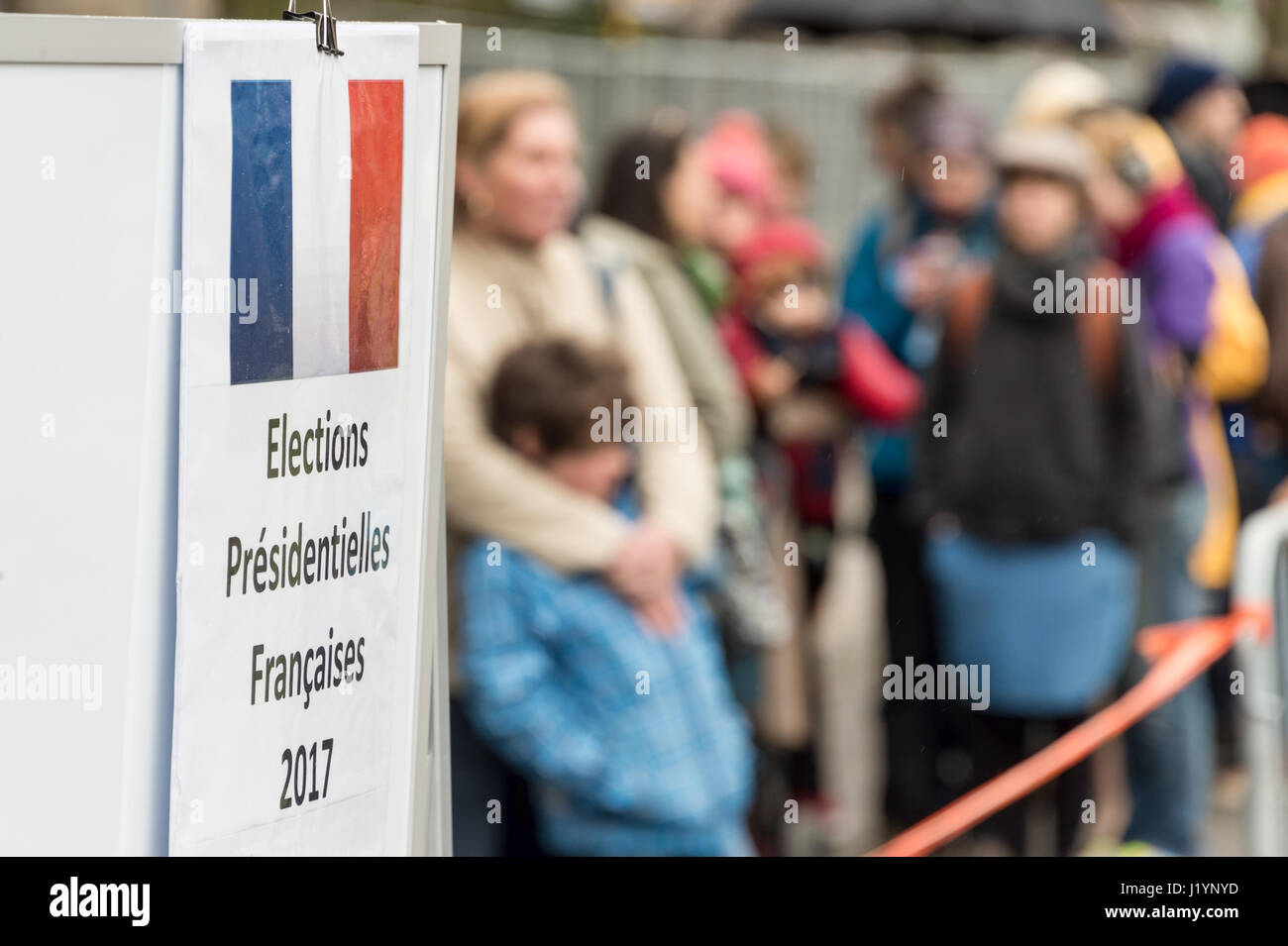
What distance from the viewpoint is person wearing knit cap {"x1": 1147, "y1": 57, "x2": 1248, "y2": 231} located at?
6.20m

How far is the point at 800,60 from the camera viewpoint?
7621 mm

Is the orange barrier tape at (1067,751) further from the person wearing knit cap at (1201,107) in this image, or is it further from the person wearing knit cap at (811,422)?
the person wearing knit cap at (1201,107)

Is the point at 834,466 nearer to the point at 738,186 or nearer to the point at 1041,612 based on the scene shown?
the point at 1041,612

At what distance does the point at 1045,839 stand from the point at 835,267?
73.0 inches

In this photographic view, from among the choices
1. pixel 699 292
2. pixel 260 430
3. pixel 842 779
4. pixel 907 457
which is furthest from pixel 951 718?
pixel 260 430

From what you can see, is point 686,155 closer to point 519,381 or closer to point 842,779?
point 519,381

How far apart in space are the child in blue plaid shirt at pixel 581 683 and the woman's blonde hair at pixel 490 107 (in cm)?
49

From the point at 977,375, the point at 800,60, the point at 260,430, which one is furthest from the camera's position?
the point at 800,60

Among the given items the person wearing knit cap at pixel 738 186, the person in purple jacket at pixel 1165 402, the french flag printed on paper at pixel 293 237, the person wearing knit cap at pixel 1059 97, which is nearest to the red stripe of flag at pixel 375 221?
the french flag printed on paper at pixel 293 237

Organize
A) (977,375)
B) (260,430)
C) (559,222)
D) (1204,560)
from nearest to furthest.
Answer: (260,430), (559,222), (977,375), (1204,560)

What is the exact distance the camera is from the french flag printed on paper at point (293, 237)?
5.90ft

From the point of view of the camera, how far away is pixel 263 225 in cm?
182

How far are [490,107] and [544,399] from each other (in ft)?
2.29

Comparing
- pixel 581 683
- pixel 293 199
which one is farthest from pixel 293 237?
pixel 581 683
